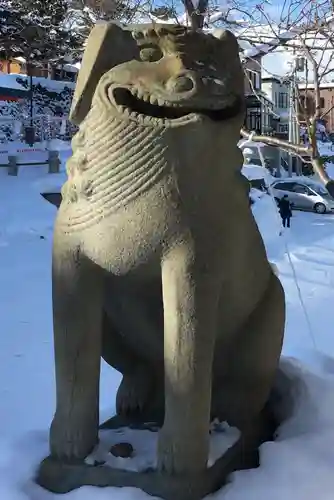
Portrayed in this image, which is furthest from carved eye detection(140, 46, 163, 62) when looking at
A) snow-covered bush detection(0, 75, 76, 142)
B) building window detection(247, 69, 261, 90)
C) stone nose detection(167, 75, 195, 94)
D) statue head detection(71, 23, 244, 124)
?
snow-covered bush detection(0, 75, 76, 142)

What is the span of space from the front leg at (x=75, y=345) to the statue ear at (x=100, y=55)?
1.22 ft

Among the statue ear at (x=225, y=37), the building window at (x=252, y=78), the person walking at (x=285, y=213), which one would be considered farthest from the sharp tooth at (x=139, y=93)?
the person walking at (x=285, y=213)

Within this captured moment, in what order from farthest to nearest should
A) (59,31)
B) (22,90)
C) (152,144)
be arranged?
(22,90) < (59,31) < (152,144)

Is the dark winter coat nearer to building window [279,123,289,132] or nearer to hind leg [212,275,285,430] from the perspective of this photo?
building window [279,123,289,132]

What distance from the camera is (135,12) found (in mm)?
6688

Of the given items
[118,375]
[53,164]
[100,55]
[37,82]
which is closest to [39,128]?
[37,82]

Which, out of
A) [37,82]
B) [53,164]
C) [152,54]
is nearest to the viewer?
[152,54]

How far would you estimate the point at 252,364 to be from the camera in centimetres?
190

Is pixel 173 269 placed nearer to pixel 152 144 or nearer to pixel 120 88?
pixel 152 144

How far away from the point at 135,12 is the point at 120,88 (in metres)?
5.55

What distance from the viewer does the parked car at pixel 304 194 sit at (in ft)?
46.8

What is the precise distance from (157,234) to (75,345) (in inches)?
15.6

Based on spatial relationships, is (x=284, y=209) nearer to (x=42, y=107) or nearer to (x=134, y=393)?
(x=42, y=107)

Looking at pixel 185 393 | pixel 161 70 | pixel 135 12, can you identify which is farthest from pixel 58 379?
pixel 135 12
